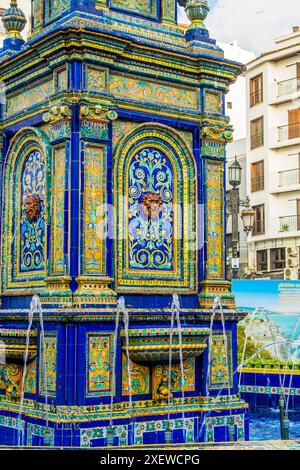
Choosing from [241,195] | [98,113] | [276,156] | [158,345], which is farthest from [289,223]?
[98,113]

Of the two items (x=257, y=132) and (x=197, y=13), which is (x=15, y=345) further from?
(x=257, y=132)

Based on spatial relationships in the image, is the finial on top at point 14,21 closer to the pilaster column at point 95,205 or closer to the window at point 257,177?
the pilaster column at point 95,205

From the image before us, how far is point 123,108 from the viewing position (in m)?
11.0

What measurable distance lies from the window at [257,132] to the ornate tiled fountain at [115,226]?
2466cm

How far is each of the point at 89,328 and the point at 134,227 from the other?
5.55 feet

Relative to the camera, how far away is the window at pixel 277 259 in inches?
1369

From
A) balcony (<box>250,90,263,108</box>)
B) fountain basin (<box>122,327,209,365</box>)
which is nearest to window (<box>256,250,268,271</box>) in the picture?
balcony (<box>250,90,263,108</box>)

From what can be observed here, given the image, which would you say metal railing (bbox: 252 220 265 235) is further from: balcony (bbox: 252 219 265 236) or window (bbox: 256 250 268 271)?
window (bbox: 256 250 268 271)

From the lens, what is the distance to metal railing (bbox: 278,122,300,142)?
35312 mm

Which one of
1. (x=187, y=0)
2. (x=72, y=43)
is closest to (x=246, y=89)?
(x=187, y=0)

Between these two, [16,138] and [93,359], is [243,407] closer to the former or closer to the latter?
[93,359]

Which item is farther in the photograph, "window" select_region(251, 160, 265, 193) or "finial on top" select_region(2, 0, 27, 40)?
"window" select_region(251, 160, 265, 193)

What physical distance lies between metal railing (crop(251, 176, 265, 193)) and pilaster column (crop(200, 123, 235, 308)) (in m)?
24.7

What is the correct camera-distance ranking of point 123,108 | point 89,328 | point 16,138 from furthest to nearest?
1. point 16,138
2. point 123,108
3. point 89,328
